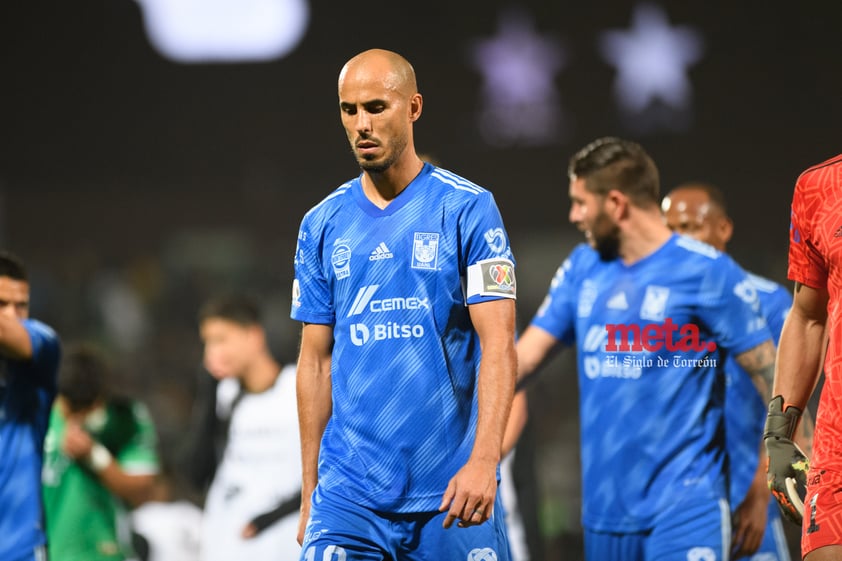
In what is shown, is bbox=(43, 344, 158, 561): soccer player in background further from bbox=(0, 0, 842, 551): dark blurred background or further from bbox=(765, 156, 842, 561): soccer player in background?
bbox=(0, 0, 842, 551): dark blurred background

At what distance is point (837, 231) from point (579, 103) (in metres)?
14.9

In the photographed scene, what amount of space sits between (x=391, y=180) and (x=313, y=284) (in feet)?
1.62

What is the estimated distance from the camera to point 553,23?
18.4 m

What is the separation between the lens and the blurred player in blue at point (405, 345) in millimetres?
4309

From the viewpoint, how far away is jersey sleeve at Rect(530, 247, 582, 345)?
21.5ft

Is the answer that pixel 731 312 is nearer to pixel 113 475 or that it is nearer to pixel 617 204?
pixel 617 204

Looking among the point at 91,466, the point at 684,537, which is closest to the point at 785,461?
the point at 684,537

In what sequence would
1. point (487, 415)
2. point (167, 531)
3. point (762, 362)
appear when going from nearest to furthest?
1. point (487, 415)
2. point (762, 362)
3. point (167, 531)

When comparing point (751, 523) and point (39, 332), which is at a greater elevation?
point (39, 332)

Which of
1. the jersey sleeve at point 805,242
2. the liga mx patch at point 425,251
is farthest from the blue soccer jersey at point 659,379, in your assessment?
the liga mx patch at point 425,251

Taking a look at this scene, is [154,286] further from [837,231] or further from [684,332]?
[837,231]

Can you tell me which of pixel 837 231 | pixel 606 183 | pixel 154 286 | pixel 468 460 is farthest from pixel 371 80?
pixel 154 286

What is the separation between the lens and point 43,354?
20.0ft

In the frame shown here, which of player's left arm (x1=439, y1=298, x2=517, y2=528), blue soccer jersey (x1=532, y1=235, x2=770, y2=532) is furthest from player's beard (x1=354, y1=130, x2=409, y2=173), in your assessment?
blue soccer jersey (x1=532, y1=235, x2=770, y2=532)
